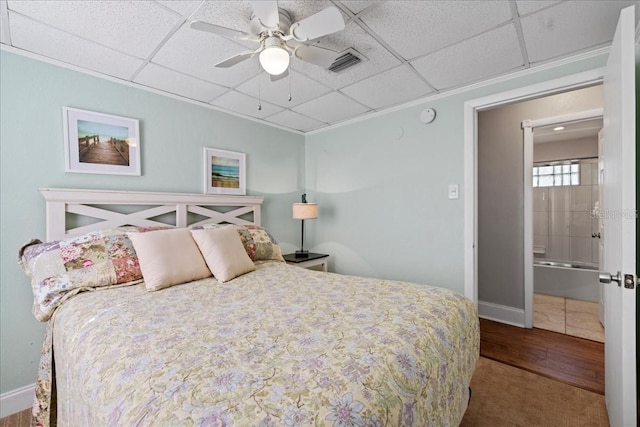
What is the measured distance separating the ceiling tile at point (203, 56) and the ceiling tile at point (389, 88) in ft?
2.98

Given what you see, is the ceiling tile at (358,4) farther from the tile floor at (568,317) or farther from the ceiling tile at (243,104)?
the tile floor at (568,317)

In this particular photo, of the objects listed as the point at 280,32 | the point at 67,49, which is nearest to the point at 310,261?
the point at 280,32

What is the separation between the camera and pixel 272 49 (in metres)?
1.48

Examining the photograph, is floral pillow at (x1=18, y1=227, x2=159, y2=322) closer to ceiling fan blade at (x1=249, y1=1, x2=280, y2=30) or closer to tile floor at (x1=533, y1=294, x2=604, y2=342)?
ceiling fan blade at (x1=249, y1=1, x2=280, y2=30)

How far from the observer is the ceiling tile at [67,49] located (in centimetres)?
163

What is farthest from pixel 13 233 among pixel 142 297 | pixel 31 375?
pixel 142 297

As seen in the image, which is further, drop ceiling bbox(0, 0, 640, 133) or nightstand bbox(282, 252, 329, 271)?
nightstand bbox(282, 252, 329, 271)

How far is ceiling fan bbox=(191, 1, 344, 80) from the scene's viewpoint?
1.33m

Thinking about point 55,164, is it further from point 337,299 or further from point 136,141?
point 337,299

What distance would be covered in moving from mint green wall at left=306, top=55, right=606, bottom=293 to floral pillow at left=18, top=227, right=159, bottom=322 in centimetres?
226

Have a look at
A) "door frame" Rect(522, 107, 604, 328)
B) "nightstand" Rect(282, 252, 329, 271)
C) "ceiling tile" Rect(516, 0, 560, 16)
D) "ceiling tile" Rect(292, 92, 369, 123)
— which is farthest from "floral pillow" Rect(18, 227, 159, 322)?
"door frame" Rect(522, 107, 604, 328)

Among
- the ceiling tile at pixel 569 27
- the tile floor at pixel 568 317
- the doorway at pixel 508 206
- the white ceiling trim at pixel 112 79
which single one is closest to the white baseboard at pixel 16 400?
the white ceiling trim at pixel 112 79

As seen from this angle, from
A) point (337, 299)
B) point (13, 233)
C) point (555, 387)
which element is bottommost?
point (555, 387)

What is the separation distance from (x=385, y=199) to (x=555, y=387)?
2.01 meters
